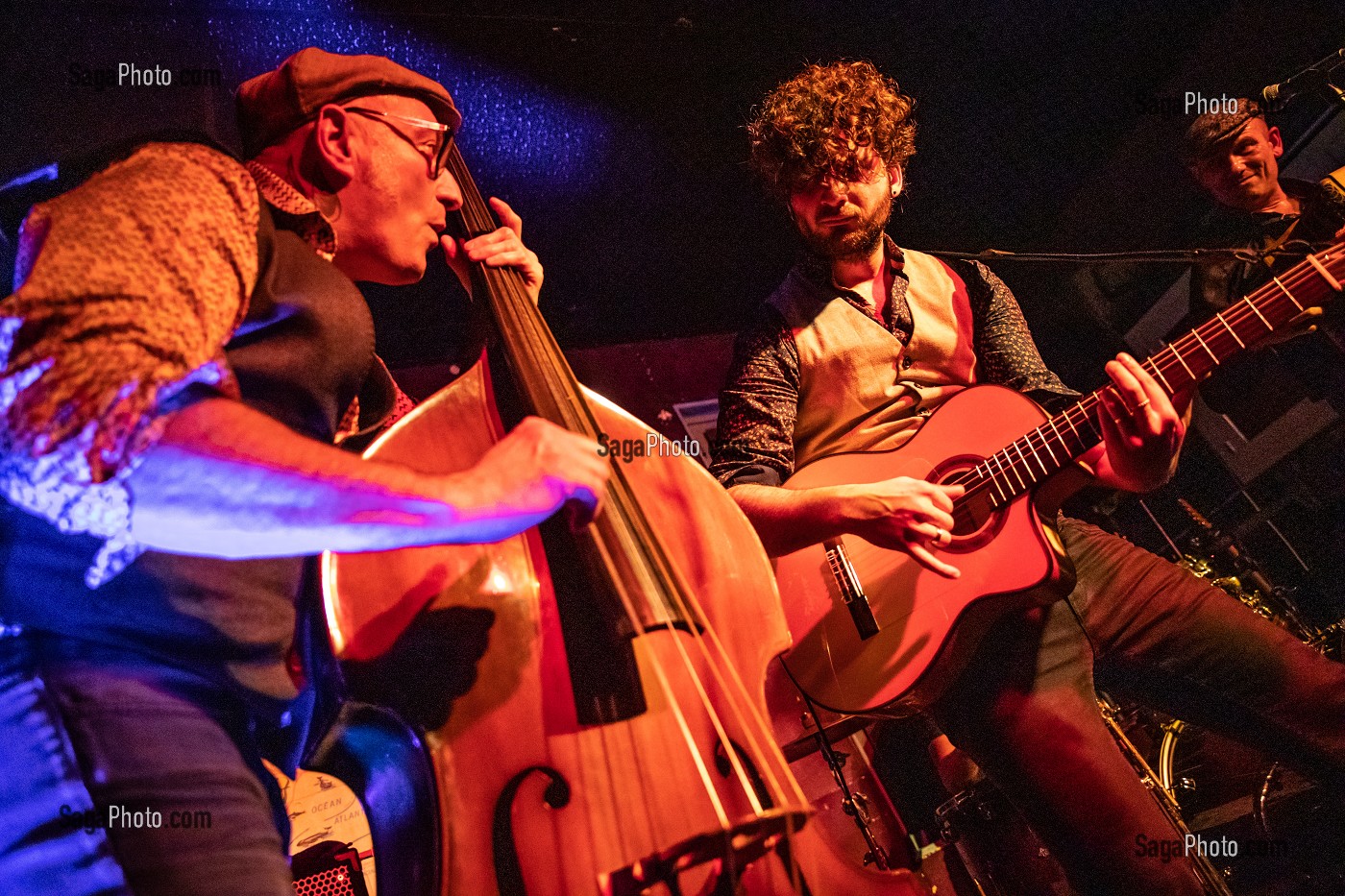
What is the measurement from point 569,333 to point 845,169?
2421mm

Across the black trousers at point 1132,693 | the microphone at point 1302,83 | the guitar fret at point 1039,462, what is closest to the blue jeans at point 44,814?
the black trousers at point 1132,693

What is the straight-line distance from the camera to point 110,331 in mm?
897

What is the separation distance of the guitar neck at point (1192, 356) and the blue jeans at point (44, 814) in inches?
82.0

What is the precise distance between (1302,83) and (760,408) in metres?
2.23

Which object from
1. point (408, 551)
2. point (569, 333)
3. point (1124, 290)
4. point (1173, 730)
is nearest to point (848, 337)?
point (408, 551)

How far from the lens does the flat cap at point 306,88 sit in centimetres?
161

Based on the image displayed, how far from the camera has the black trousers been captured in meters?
1.91

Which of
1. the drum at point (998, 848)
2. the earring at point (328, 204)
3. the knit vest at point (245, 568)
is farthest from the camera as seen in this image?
the drum at point (998, 848)

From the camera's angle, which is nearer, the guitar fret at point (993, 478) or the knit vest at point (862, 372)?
the guitar fret at point (993, 478)

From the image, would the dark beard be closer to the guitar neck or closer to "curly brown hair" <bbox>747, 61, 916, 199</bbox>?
"curly brown hair" <bbox>747, 61, 916, 199</bbox>

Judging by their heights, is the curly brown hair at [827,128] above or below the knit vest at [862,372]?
above

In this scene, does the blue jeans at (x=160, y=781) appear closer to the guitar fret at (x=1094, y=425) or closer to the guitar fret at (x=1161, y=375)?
the guitar fret at (x=1094, y=425)

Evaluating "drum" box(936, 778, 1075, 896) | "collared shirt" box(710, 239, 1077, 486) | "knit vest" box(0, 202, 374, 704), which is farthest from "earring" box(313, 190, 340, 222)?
"drum" box(936, 778, 1075, 896)

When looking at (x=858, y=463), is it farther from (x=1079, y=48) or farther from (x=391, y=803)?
(x=1079, y=48)
